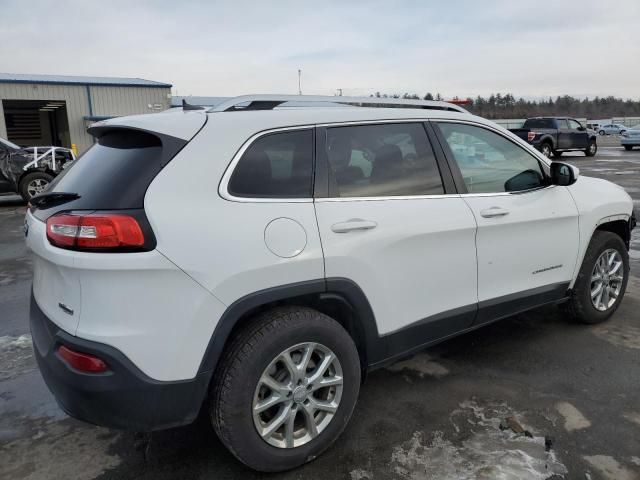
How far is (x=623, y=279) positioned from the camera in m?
4.34

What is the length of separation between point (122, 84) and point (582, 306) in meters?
26.1

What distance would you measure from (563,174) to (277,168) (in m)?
2.25

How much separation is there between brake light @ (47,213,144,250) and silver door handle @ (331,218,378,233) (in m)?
0.91

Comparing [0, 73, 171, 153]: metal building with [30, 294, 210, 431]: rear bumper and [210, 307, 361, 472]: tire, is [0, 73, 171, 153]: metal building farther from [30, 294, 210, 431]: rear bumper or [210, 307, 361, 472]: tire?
[210, 307, 361, 472]: tire

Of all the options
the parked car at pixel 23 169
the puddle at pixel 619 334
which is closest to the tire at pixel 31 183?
the parked car at pixel 23 169

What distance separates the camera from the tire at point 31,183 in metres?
12.0

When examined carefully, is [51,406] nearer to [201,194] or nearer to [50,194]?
[50,194]

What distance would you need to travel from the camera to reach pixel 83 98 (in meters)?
25.4

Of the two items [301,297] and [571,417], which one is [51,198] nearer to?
[301,297]

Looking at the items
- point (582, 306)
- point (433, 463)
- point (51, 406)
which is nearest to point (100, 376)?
point (51, 406)

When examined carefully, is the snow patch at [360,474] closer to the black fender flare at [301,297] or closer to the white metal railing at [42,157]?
the black fender flare at [301,297]

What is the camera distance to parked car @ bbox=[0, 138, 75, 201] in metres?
11.9

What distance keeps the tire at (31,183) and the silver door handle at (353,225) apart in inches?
455

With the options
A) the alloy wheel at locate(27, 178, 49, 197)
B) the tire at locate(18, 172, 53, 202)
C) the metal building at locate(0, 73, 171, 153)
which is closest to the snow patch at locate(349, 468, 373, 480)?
the tire at locate(18, 172, 53, 202)
